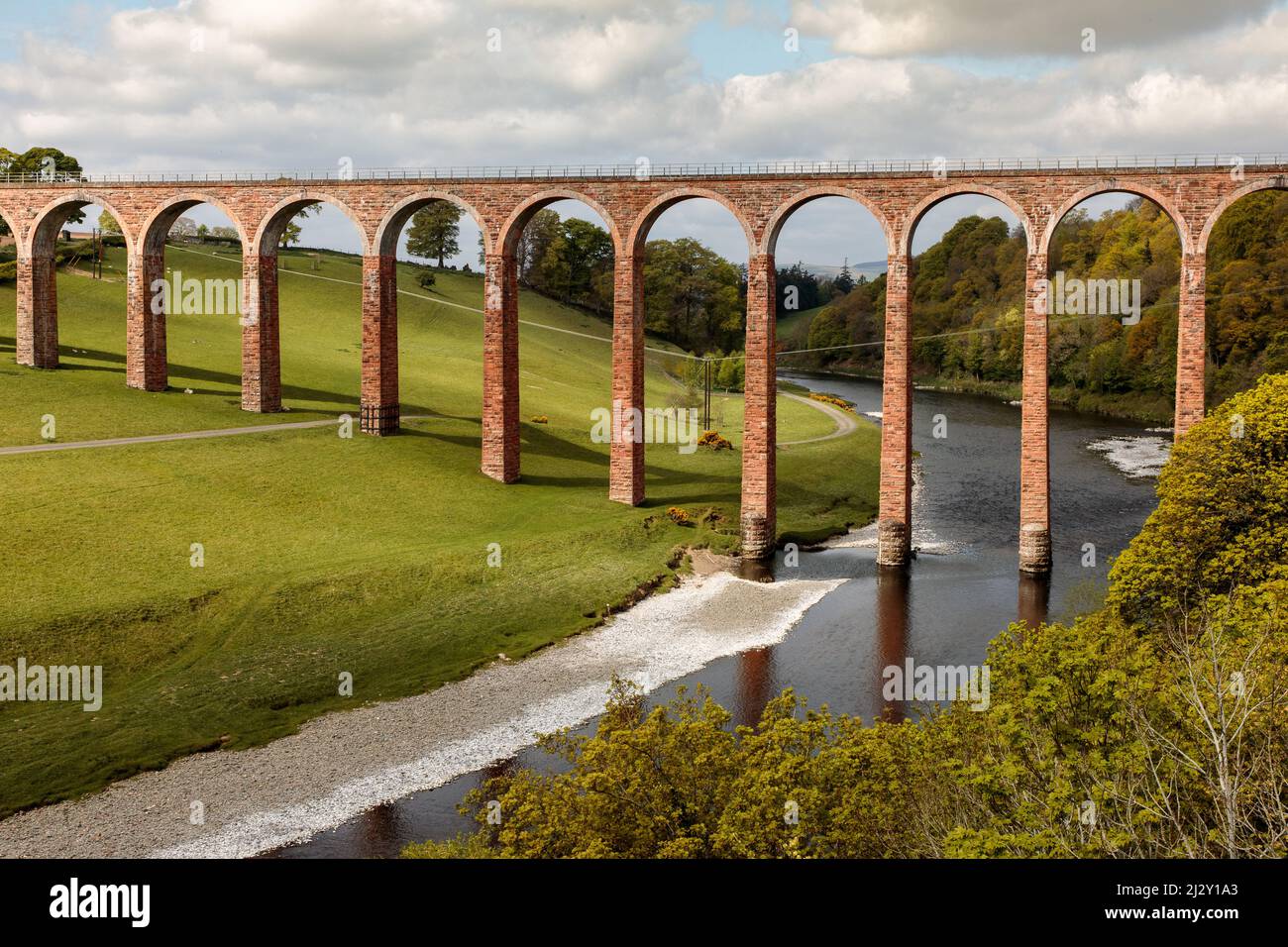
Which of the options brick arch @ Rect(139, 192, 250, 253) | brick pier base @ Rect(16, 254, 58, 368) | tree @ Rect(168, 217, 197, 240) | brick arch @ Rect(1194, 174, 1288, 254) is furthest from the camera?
tree @ Rect(168, 217, 197, 240)

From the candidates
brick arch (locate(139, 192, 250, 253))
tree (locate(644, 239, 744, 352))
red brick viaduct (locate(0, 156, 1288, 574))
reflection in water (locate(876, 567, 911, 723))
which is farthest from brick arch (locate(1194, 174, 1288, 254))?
tree (locate(644, 239, 744, 352))

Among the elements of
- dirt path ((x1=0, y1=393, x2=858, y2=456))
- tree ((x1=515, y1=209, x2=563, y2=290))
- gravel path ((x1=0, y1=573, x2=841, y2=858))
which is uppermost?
tree ((x1=515, y1=209, x2=563, y2=290))

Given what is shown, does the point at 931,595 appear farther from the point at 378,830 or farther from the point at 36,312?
the point at 36,312

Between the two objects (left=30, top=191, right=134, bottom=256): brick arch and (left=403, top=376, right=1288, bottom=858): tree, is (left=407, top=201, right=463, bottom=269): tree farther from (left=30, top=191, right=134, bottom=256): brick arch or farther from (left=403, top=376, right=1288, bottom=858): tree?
(left=403, top=376, right=1288, bottom=858): tree

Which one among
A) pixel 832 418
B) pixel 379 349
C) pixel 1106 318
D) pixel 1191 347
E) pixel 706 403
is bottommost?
pixel 832 418

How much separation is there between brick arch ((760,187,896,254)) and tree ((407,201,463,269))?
3680 inches

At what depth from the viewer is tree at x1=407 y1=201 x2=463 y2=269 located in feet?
455

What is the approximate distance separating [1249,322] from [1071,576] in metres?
52.2

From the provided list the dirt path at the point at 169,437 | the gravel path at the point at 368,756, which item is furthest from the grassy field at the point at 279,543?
the gravel path at the point at 368,756

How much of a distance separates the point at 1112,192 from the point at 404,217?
33541mm

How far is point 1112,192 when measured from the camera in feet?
159

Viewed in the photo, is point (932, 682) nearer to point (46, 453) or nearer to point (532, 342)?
point (46, 453)

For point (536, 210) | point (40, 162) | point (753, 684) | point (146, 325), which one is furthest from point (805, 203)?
point (40, 162)

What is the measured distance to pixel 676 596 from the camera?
4675 cm
